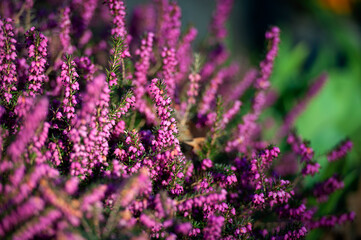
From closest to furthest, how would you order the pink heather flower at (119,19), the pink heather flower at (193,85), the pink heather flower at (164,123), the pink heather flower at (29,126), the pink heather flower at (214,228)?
the pink heather flower at (29,126), the pink heather flower at (214,228), the pink heather flower at (164,123), the pink heather flower at (119,19), the pink heather flower at (193,85)

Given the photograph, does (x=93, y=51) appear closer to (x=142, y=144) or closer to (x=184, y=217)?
(x=142, y=144)

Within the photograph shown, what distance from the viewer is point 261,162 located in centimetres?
98

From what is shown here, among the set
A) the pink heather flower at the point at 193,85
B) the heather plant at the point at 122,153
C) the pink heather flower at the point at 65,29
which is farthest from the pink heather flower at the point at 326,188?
the pink heather flower at the point at 65,29

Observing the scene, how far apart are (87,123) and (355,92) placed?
2.32 metres

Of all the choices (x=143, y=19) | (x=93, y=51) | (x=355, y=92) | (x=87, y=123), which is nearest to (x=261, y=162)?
(x=87, y=123)

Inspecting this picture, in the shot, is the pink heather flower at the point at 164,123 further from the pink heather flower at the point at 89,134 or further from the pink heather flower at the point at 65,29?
the pink heather flower at the point at 65,29

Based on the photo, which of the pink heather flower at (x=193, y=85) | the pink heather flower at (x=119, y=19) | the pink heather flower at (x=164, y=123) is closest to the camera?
the pink heather flower at (x=164, y=123)

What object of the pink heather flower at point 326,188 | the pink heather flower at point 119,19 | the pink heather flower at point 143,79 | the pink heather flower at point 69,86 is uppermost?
the pink heather flower at point 119,19

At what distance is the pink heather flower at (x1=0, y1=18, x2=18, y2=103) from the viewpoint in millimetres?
864

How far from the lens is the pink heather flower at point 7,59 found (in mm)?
864

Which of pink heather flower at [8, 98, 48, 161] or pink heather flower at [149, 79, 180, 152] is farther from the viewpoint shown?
pink heather flower at [149, 79, 180, 152]

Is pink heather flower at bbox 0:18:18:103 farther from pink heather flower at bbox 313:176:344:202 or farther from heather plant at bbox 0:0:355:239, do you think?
pink heather flower at bbox 313:176:344:202

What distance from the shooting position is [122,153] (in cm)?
92

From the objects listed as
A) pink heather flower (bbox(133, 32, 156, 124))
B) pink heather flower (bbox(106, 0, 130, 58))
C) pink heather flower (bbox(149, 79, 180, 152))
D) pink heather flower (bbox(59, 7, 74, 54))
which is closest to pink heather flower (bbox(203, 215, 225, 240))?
pink heather flower (bbox(149, 79, 180, 152))
